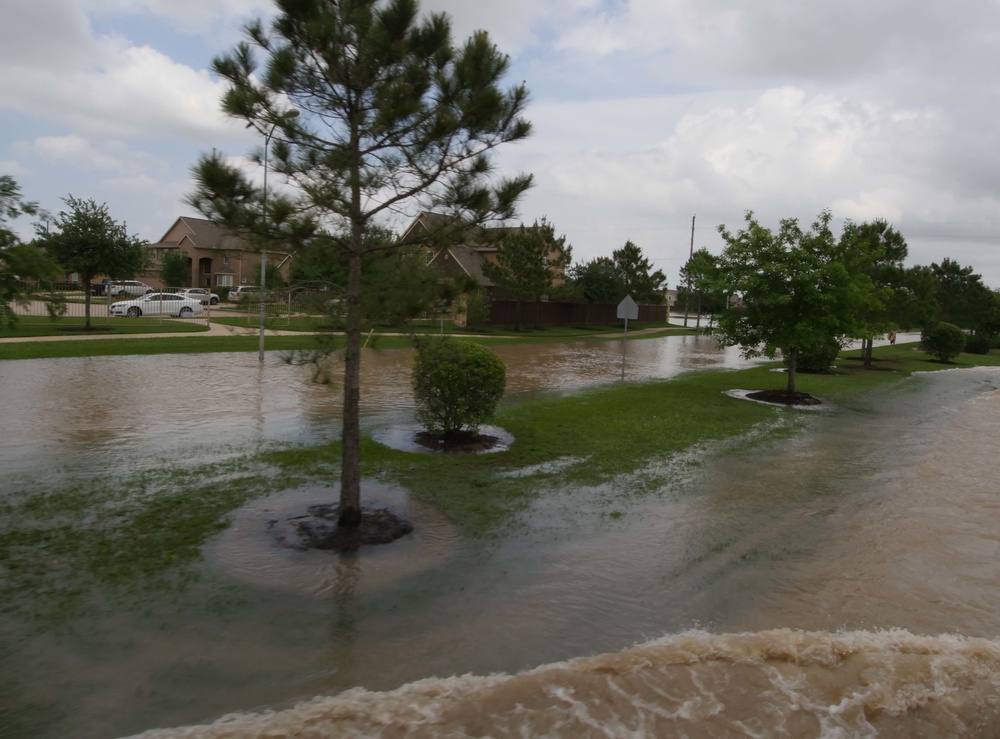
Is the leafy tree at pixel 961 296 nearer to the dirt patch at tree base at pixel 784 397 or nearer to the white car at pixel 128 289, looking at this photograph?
the dirt patch at tree base at pixel 784 397

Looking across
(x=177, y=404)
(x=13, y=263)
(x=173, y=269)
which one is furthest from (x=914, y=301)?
(x=173, y=269)

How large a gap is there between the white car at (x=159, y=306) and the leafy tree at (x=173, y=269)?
21418 millimetres

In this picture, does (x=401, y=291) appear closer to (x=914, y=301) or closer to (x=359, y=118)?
(x=359, y=118)

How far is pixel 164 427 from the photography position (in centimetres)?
1051

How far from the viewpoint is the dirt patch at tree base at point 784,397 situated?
16.2m

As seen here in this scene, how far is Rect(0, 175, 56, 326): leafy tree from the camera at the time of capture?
4.77m

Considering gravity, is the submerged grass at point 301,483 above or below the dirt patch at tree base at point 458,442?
below

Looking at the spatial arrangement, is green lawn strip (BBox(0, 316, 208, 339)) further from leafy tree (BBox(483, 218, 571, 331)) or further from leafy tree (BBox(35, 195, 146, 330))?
leafy tree (BBox(483, 218, 571, 331))

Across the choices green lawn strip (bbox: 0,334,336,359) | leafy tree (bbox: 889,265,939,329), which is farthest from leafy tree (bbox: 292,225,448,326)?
leafy tree (bbox: 889,265,939,329)

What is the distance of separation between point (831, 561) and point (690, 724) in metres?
3.16

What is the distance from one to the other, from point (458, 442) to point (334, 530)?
365 cm

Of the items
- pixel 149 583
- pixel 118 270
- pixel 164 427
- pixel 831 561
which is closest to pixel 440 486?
pixel 149 583

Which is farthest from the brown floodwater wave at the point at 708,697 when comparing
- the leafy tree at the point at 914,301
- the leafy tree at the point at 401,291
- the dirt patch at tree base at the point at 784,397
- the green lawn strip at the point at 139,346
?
the leafy tree at the point at 914,301

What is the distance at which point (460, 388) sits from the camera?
9.81m
